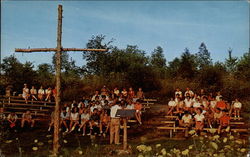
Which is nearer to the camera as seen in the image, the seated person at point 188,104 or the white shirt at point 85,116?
the white shirt at point 85,116

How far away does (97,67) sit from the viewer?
3628 cm

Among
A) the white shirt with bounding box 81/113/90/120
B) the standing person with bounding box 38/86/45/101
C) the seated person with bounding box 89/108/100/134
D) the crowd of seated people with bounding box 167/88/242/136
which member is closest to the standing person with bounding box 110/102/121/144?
the seated person with bounding box 89/108/100/134

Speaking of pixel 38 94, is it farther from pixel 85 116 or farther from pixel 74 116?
pixel 85 116

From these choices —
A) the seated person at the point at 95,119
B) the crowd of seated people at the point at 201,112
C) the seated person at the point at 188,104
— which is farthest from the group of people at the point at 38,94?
the seated person at the point at 188,104

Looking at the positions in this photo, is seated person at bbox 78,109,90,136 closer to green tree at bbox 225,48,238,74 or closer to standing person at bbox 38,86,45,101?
standing person at bbox 38,86,45,101

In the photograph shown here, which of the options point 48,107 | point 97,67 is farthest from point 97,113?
point 97,67

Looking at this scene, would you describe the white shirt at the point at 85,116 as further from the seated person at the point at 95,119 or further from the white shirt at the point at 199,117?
the white shirt at the point at 199,117

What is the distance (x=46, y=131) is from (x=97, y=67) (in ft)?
62.0

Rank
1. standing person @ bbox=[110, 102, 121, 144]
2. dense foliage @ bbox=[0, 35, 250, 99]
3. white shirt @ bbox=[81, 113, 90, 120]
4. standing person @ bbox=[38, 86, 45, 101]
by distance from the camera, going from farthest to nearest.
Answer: dense foliage @ bbox=[0, 35, 250, 99] → standing person @ bbox=[38, 86, 45, 101] → white shirt @ bbox=[81, 113, 90, 120] → standing person @ bbox=[110, 102, 121, 144]

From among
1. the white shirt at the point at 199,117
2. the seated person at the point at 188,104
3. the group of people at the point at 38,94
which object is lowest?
the white shirt at the point at 199,117

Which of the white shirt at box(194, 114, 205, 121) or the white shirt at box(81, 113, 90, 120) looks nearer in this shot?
the white shirt at box(194, 114, 205, 121)

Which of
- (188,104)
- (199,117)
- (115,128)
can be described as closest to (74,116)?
(115,128)

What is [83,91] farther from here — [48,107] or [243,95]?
[243,95]

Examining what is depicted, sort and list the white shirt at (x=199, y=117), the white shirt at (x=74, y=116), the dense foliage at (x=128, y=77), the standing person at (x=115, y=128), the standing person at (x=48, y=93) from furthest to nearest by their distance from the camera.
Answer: the dense foliage at (x=128, y=77), the standing person at (x=48, y=93), the white shirt at (x=74, y=116), the white shirt at (x=199, y=117), the standing person at (x=115, y=128)
